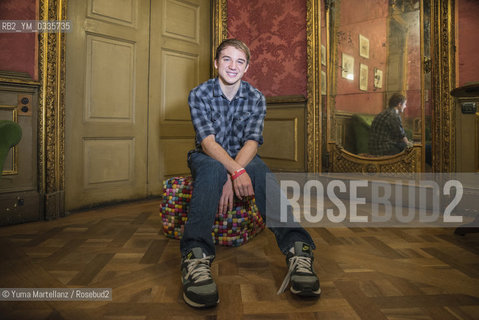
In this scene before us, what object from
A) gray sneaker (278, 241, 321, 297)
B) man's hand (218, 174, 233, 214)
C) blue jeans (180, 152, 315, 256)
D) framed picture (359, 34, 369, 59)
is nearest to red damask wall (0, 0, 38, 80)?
blue jeans (180, 152, 315, 256)

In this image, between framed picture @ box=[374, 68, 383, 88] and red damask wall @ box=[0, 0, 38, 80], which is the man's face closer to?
red damask wall @ box=[0, 0, 38, 80]

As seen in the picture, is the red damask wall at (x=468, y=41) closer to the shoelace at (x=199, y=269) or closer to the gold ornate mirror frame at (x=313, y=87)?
the gold ornate mirror frame at (x=313, y=87)

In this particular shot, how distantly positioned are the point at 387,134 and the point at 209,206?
2096 mm

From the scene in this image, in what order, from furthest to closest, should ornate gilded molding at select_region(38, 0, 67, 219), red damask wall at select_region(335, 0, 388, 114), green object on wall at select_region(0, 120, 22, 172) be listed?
red damask wall at select_region(335, 0, 388, 114)
ornate gilded molding at select_region(38, 0, 67, 219)
green object on wall at select_region(0, 120, 22, 172)

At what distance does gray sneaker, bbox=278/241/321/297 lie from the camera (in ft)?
3.86

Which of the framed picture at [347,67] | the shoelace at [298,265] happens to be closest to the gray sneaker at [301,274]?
Answer: the shoelace at [298,265]

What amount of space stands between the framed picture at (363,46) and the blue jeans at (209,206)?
6.55 ft

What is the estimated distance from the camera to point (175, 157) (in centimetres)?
327

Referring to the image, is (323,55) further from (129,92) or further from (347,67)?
(129,92)

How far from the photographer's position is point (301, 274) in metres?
1.21

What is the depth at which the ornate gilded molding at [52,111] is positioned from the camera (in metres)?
2.32

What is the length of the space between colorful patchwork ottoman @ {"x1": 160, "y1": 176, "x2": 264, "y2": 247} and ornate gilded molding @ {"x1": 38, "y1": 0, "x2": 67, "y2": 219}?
3.26 ft

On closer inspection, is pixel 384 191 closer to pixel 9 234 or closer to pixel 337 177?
pixel 337 177

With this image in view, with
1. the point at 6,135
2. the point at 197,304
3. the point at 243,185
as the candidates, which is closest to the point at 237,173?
the point at 243,185
